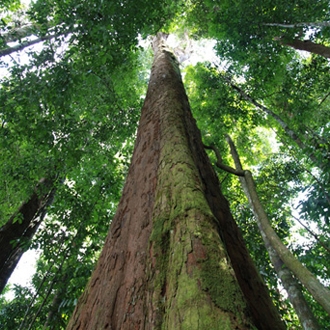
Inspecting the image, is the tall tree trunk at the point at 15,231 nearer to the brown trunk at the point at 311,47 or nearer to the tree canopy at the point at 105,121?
the tree canopy at the point at 105,121

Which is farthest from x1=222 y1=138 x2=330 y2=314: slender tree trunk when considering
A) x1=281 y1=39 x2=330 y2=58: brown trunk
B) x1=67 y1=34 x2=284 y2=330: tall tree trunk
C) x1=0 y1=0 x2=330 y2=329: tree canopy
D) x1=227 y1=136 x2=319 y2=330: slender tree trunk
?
x1=281 y1=39 x2=330 y2=58: brown trunk

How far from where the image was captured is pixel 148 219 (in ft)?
5.65

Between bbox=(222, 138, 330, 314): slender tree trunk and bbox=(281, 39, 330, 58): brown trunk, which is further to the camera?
bbox=(281, 39, 330, 58): brown trunk

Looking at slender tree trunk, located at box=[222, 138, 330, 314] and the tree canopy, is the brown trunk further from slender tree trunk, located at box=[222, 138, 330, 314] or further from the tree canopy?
slender tree trunk, located at box=[222, 138, 330, 314]

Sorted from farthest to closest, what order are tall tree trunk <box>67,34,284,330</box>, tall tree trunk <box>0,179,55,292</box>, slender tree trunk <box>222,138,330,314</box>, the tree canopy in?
tall tree trunk <box>0,179,55,292</box>, the tree canopy, slender tree trunk <box>222,138,330,314</box>, tall tree trunk <box>67,34,284,330</box>

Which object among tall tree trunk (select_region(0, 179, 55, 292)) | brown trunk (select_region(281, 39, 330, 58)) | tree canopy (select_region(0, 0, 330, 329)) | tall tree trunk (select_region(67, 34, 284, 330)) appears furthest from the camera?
brown trunk (select_region(281, 39, 330, 58))

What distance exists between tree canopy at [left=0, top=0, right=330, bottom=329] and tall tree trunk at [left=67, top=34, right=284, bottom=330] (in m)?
1.96

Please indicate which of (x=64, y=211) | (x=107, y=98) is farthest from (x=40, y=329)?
(x=107, y=98)

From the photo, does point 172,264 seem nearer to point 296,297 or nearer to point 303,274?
point 303,274

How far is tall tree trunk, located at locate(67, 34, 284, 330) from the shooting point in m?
0.94

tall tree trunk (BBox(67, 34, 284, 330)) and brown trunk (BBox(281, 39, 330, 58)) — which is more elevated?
brown trunk (BBox(281, 39, 330, 58))

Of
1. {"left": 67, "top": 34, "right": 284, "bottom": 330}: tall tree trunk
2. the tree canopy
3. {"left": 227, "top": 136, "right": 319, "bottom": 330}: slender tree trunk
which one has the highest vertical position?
the tree canopy

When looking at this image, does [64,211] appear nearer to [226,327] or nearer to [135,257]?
[135,257]

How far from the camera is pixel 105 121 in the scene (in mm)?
6258
